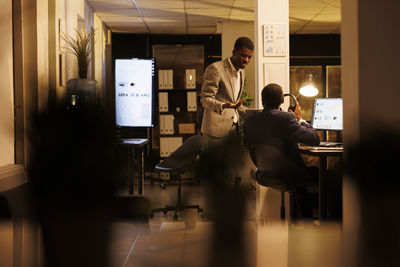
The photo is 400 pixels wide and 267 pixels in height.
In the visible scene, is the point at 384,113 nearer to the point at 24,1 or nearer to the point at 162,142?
the point at 24,1

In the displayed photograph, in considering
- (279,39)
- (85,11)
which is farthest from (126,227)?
(85,11)

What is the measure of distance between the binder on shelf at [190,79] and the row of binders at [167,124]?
70 cm

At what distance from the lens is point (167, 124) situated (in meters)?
7.84

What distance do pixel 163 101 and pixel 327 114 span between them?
458 centimetres

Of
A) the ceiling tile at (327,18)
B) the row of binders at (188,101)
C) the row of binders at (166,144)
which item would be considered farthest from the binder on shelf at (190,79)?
the ceiling tile at (327,18)

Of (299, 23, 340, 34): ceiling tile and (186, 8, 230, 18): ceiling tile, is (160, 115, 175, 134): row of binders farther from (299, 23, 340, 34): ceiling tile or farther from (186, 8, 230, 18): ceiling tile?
(299, 23, 340, 34): ceiling tile

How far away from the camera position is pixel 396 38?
32 centimetres

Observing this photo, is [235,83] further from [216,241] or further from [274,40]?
[216,241]

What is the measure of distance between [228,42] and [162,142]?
7.54ft

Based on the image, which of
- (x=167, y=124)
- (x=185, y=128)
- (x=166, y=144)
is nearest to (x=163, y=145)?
(x=166, y=144)

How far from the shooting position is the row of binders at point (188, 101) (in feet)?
25.9

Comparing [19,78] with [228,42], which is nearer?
[19,78]

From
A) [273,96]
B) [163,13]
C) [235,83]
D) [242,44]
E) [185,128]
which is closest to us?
[242,44]

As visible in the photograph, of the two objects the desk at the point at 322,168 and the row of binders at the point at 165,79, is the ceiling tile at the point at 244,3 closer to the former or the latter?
the row of binders at the point at 165,79
